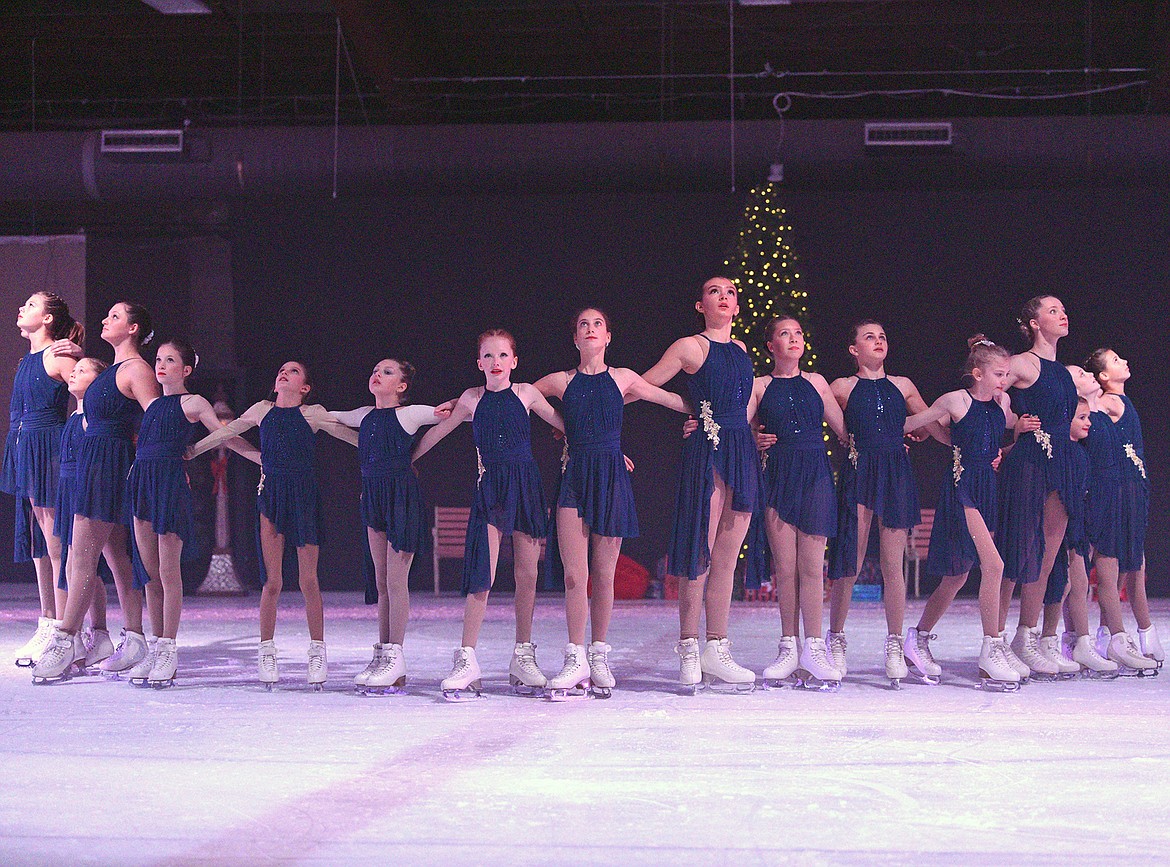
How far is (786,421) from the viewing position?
16.1 ft

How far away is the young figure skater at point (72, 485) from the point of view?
5188 millimetres

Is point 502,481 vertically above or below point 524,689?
above

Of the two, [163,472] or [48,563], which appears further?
[48,563]

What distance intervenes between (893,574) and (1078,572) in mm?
876

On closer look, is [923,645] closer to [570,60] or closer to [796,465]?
[796,465]

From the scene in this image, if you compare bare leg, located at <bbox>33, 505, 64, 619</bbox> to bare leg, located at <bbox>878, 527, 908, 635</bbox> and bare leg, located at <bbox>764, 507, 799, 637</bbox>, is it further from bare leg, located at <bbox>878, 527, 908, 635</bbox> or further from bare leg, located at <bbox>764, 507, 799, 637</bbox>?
bare leg, located at <bbox>878, 527, 908, 635</bbox>

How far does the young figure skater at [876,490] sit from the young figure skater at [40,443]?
3.22 metres

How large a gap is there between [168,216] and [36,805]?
9925 mm

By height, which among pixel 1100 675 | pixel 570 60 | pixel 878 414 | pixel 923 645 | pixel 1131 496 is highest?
pixel 570 60

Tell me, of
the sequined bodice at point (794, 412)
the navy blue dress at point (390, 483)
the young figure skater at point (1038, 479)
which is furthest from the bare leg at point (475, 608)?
the young figure skater at point (1038, 479)

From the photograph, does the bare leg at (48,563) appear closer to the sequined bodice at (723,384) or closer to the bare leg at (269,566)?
the bare leg at (269,566)

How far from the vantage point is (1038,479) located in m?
5.03

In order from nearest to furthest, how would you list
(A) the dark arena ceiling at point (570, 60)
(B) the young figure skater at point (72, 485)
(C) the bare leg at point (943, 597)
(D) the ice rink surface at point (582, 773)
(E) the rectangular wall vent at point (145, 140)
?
(D) the ice rink surface at point (582, 773), (C) the bare leg at point (943, 597), (B) the young figure skater at point (72, 485), (A) the dark arena ceiling at point (570, 60), (E) the rectangular wall vent at point (145, 140)

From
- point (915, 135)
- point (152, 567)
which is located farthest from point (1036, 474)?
point (915, 135)
